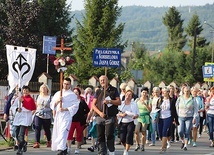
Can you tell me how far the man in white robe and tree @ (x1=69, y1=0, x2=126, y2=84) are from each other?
34.7 metres

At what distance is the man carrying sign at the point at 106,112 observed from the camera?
616 inches

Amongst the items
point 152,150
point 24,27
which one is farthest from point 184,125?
point 24,27

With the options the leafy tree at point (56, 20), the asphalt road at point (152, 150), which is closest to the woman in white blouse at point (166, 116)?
the asphalt road at point (152, 150)

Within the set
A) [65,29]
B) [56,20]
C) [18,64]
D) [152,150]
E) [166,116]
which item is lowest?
[152,150]

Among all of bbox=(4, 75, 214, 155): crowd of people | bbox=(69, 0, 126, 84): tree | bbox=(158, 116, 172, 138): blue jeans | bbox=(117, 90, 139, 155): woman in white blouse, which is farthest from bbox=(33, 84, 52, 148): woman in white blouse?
bbox=(69, 0, 126, 84): tree

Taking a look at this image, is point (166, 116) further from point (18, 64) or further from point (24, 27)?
point (24, 27)

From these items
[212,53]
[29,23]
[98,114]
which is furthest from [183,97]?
[212,53]

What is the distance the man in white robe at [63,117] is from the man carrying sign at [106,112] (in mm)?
644

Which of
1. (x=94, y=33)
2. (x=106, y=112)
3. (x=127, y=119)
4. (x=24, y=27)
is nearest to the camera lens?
(x=106, y=112)

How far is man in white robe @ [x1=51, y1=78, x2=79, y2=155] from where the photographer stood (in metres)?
15.3

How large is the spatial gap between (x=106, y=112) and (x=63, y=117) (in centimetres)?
106

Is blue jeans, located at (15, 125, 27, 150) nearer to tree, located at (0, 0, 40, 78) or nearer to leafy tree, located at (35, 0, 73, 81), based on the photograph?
tree, located at (0, 0, 40, 78)

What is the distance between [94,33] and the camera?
5241 cm

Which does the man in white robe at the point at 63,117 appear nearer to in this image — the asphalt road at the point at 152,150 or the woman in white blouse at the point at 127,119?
the asphalt road at the point at 152,150
